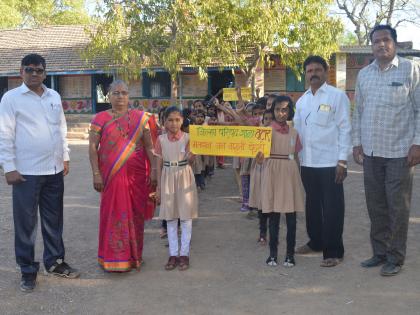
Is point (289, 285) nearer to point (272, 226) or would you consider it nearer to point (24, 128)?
point (272, 226)

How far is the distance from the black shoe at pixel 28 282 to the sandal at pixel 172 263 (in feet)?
3.81

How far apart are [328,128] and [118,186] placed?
1.99 m

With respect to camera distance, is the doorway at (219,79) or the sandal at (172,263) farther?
the doorway at (219,79)

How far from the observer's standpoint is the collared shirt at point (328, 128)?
4254 mm

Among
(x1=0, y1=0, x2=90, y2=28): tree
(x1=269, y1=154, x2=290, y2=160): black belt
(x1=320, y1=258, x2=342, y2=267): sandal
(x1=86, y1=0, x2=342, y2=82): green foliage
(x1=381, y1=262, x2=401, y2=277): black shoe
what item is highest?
(x1=0, y1=0, x2=90, y2=28): tree

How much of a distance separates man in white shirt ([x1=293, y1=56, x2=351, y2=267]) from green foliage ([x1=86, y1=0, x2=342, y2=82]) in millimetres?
10942

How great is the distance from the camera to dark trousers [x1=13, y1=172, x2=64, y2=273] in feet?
13.0

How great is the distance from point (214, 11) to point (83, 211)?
1006cm

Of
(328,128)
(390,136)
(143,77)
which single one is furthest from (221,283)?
(143,77)

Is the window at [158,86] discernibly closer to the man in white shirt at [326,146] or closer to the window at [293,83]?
the window at [293,83]

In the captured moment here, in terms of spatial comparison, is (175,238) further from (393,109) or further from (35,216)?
(393,109)

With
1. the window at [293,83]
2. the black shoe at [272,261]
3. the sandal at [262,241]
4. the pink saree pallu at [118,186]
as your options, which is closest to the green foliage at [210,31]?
the window at [293,83]

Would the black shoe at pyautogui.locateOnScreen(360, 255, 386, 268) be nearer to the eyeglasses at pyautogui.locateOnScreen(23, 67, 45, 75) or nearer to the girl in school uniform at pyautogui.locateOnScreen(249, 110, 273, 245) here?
the girl in school uniform at pyautogui.locateOnScreen(249, 110, 273, 245)

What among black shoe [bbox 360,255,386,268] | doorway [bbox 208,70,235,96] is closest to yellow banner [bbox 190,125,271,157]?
black shoe [bbox 360,255,386,268]
